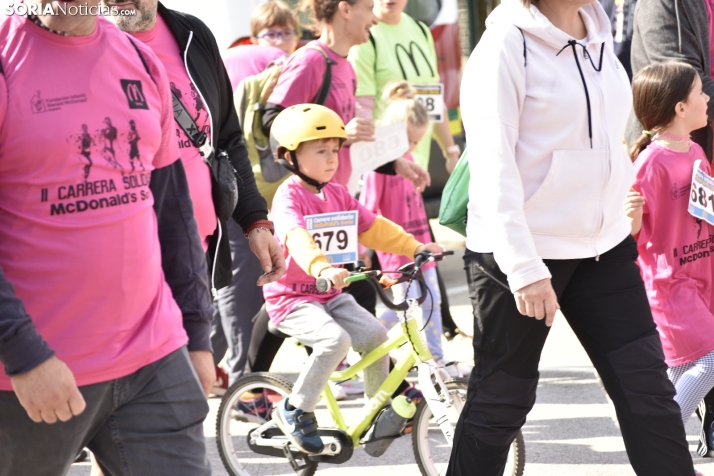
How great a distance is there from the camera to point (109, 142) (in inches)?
87.7

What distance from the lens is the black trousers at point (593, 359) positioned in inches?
116

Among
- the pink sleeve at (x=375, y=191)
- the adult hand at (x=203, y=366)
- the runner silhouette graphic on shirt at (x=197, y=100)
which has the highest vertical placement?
the runner silhouette graphic on shirt at (x=197, y=100)

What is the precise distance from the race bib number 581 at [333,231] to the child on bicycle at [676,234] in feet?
3.70

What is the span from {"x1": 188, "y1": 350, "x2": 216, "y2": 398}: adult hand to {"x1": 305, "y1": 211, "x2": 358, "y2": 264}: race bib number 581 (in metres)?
1.71

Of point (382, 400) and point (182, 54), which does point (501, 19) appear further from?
point (382, 400)

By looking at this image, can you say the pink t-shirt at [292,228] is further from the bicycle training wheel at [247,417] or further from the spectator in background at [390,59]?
the spectator in background at [390,59]

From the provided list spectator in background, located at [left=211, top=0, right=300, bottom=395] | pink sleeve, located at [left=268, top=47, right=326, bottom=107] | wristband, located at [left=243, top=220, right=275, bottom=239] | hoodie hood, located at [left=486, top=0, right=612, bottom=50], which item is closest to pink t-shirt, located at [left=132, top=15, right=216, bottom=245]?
wristband, located at [left=243, top=220, right=275, bottom=239]

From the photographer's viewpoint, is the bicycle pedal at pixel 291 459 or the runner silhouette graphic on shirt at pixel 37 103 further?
the bicycle pedal at pixel 291 459

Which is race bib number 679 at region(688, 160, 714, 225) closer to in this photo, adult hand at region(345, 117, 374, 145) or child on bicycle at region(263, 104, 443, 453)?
child on bicycle at region(263, 104, 443, 453)

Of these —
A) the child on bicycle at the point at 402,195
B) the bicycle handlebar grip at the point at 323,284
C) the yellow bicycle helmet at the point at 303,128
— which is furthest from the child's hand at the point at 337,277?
the child on bicycle at the point at 402,195

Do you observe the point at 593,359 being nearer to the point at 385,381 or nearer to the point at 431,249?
the point at 431,249

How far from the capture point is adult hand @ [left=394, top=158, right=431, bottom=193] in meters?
5.36

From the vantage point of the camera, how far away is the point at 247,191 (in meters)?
3.45

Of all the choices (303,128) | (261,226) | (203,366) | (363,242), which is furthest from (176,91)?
(363,242)
